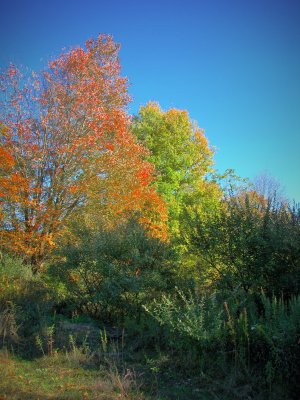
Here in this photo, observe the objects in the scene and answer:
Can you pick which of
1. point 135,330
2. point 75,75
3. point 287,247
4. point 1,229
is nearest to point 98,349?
point 135,330

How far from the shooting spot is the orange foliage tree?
477 inches

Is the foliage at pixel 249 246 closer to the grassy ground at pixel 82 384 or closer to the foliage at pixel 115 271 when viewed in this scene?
the foliage at pixel 115 271

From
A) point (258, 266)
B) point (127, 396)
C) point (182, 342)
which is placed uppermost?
point (258, 266)

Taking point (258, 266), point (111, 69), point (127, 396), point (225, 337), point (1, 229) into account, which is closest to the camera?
point (127, 396)

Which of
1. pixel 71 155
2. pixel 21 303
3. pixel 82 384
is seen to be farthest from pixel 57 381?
pixel 71 155

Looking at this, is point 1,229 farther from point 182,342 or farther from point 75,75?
point 182,342

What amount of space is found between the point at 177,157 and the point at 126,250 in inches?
519

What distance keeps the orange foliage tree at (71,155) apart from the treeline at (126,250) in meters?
0.06

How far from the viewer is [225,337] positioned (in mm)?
5086

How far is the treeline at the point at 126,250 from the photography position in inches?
196

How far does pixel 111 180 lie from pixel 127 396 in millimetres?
10187

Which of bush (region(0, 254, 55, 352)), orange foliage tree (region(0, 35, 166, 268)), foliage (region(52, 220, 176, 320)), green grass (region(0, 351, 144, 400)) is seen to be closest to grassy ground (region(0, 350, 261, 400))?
green grass (region(0, 351, 144, 400))

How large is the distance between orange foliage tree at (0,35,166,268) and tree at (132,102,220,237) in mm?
5486

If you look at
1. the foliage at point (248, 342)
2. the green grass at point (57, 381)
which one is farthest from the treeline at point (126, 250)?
the green grass at point (57, 381)
